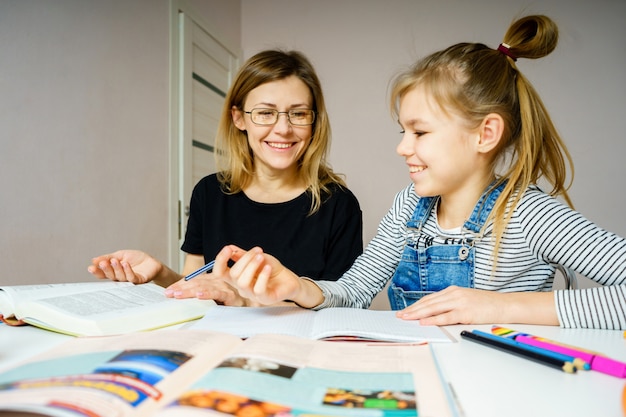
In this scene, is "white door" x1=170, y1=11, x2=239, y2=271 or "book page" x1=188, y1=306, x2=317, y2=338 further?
"white door" x1=170, y1=11, x2=239, y2=271

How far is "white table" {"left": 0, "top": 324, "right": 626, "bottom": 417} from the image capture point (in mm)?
417

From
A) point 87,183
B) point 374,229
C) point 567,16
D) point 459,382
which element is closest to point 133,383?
point 459,382

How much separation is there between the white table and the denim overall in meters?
0.38

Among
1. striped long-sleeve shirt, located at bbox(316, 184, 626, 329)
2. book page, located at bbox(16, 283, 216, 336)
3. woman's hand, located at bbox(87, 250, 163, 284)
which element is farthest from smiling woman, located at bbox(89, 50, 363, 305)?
book page, located at bbox(16, 283, 216, 336)

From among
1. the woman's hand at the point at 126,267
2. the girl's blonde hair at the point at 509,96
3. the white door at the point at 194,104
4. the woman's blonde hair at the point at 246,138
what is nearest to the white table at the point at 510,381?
the woman's hand at the point at 126,267

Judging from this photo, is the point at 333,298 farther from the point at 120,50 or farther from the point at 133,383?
the point at 120,50

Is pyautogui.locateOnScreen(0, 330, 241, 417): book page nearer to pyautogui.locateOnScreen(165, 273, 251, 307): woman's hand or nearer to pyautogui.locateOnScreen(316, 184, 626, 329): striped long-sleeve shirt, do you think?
pyautogui.locateOnScreen(165, 273, 251, 307): woman's hand

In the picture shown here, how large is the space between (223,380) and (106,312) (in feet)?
1.19

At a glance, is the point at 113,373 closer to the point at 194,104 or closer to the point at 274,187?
the point at 274,187

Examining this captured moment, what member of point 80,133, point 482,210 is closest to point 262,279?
point 482,210

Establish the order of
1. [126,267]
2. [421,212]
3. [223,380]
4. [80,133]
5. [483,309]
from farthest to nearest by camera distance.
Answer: [80,133]
[421,212]
[126,267]
[483,309]
[223,380]

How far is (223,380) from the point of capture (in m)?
0.42

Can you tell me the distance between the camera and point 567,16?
301 centimetres

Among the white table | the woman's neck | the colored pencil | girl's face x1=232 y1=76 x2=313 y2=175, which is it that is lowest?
the white table
